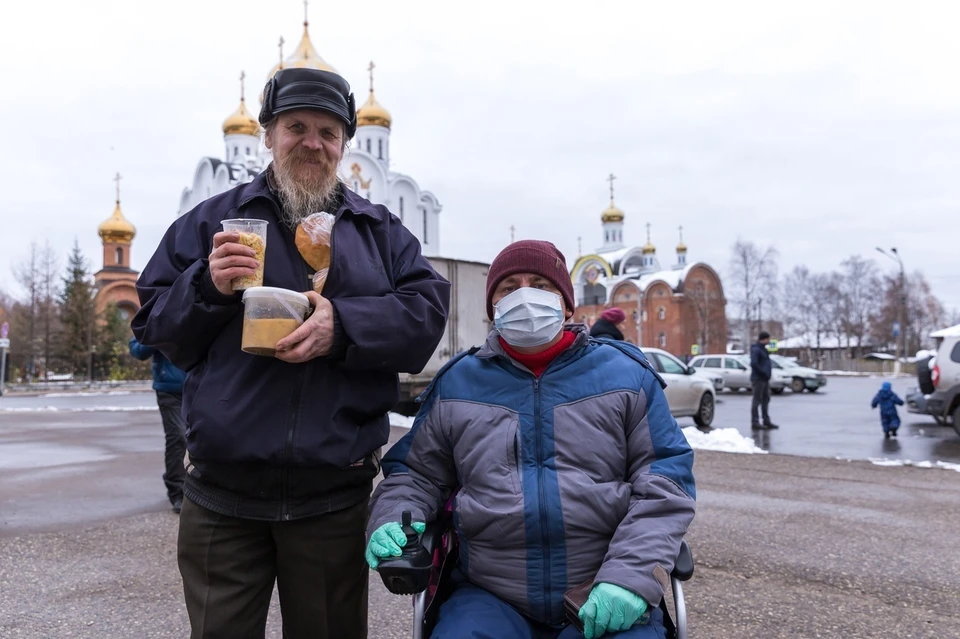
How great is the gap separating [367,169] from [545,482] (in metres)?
51.6

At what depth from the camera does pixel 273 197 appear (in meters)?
2.32

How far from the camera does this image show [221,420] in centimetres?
208

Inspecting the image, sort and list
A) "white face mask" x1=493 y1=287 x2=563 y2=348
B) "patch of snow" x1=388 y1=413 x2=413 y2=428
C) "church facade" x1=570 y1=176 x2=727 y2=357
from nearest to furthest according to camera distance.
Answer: "white face mask" x1=493 y1=287 x2=563 y2=348 < "patch of snow" x1=388 y1=413 x2=413 y2=428 < "church facade" x1=570 y1=176 x2=727 y2=357

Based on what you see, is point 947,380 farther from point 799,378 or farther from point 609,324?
point 799,378

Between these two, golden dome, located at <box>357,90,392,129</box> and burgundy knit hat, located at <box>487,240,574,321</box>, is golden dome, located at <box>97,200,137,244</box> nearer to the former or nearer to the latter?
golden dome, located at <box>357,90,392,129</box>

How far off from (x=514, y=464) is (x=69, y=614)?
2.96 metres

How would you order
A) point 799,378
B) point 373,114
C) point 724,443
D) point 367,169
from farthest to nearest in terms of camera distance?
point 373,114
point 367,169
point 799,378
point 724,443

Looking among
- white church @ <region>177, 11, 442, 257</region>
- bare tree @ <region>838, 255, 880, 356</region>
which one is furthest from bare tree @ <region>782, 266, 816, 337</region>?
white church @ <region>177, 11, 442, 257</region>

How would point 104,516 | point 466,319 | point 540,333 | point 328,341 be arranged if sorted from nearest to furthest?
point 328,341
point 540,333
point 104,516
point 466,319

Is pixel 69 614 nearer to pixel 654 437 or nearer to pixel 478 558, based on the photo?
pixel 478 558

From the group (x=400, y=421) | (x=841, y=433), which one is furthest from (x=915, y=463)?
(x=400, y=421)

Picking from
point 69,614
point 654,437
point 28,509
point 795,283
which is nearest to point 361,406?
point 654,437

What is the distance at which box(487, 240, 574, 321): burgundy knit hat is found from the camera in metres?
2.82

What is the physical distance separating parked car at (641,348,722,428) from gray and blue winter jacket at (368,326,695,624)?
11.7 m
